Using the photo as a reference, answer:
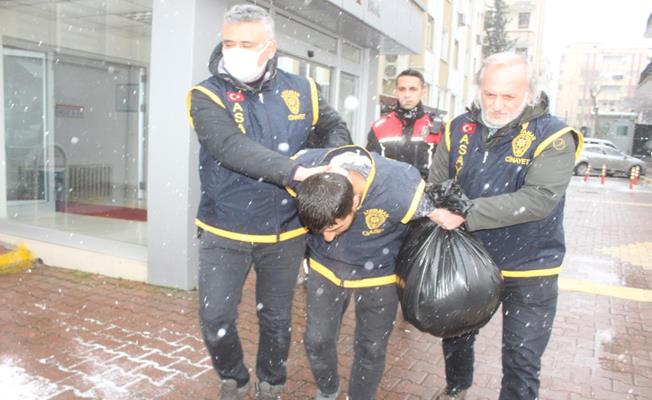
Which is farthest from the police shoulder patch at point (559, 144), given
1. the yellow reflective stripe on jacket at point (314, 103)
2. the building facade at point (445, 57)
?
the building facade at point (445, 57)

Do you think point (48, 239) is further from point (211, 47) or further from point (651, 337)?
point (651, 337)

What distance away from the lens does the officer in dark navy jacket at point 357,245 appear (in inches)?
91.4

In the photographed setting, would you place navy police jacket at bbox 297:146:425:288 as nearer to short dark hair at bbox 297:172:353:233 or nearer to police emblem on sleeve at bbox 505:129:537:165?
short dark hair at bbox 297:172:353:233

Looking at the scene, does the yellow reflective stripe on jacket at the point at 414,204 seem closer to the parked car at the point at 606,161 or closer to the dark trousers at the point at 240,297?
the dark trousers at the point at 240,297

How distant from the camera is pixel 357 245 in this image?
2.61 meters

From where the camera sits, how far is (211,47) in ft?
17.1

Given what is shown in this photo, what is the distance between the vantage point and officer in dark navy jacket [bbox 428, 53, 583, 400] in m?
2.49

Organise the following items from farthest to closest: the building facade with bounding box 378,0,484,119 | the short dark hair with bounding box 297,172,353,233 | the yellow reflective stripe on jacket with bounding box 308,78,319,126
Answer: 1. the building facade with bounding box 378,0,484,119
2. the yellow reflective stripe on jacket with bounding box 308,78,319,126
3. the short dark hair with bounding box 297,172,353,233

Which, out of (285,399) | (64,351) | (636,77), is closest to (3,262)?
(64,351)

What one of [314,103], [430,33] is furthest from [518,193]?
[430,33]

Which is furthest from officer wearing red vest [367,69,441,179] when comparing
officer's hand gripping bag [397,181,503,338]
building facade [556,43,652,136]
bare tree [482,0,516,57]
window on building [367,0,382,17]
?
building facade [556,43,652,136]

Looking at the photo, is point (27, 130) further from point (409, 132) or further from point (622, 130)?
point (622, 130)

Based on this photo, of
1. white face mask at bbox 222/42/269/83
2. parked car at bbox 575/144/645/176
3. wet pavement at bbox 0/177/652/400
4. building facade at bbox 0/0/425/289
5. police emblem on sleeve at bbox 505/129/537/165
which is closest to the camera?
police emblem on sleeve at bbox 505/129/537/165

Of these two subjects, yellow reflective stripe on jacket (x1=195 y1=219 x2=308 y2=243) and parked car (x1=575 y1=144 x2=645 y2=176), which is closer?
yellow reflective stripe on jacket (x1=195 y1=219 x2=308 y2=243)
